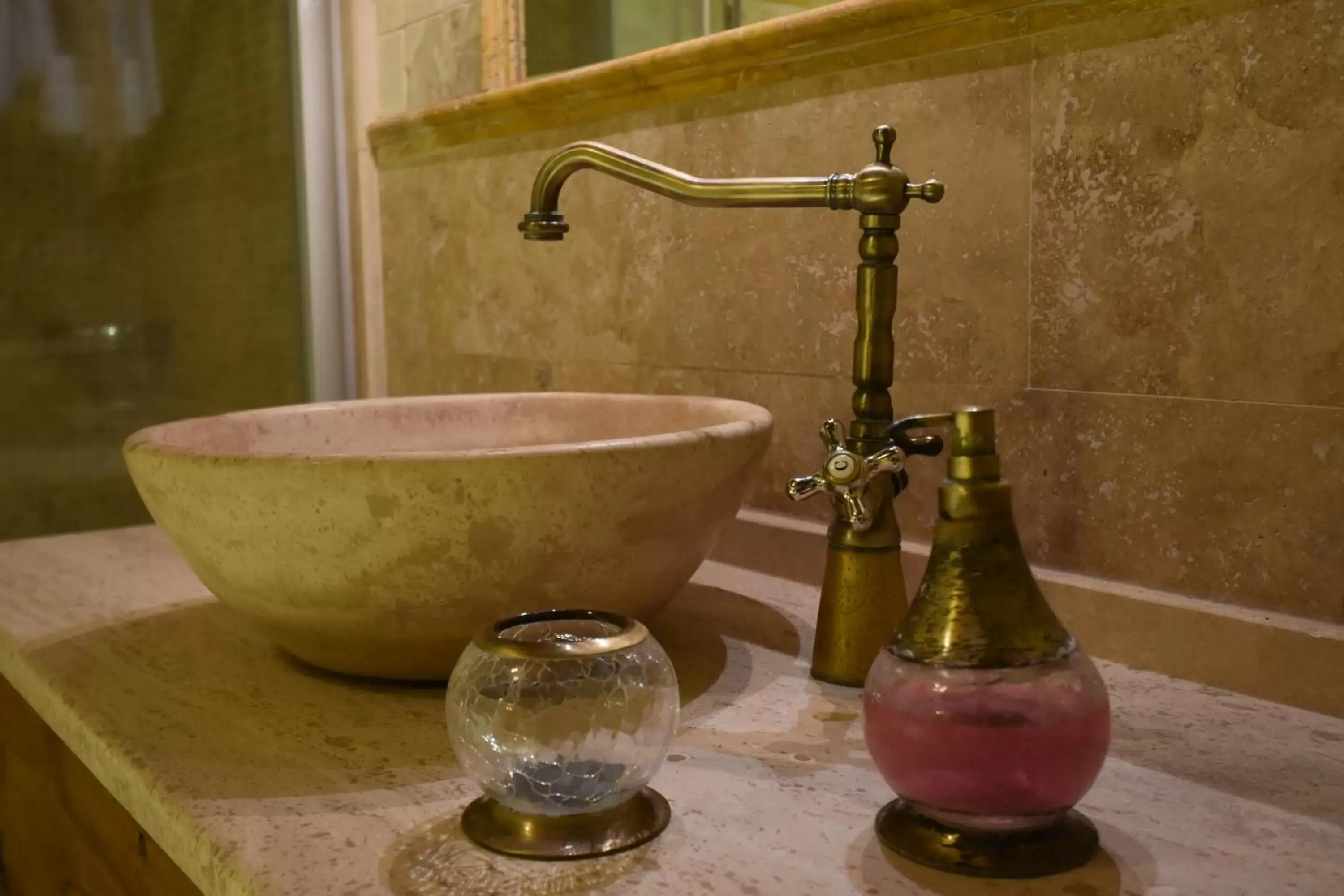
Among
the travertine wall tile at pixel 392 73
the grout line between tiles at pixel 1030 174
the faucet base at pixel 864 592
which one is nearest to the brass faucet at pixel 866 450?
the faucet base at pixel 864 592

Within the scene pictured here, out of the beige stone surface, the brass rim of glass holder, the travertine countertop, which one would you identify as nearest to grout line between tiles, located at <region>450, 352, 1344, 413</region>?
the beige stone surface

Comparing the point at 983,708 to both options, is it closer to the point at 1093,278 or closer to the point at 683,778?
the point at 683,778

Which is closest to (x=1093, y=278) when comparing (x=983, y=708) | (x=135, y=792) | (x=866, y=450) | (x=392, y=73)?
(x=866, y=450)

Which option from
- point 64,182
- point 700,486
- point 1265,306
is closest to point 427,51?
point 64,182

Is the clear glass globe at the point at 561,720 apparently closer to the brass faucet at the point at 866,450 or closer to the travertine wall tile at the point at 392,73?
the brass faucet at the point at 866,450

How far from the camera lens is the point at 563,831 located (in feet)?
1.64

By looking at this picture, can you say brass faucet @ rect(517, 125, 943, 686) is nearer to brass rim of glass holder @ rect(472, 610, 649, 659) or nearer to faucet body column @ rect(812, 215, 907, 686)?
faucet body column @ rect(812, 215, 907, 686)

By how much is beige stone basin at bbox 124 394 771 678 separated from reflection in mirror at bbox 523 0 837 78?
502 mm

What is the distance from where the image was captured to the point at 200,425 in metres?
0.85

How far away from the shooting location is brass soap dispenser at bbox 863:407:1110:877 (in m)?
0.46

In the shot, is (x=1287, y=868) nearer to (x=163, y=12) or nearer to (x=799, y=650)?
(x=799, y=650)

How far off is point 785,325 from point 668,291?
0.48 feet

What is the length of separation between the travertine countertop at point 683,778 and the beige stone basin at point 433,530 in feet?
0.18

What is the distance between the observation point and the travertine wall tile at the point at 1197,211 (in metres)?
0.65
